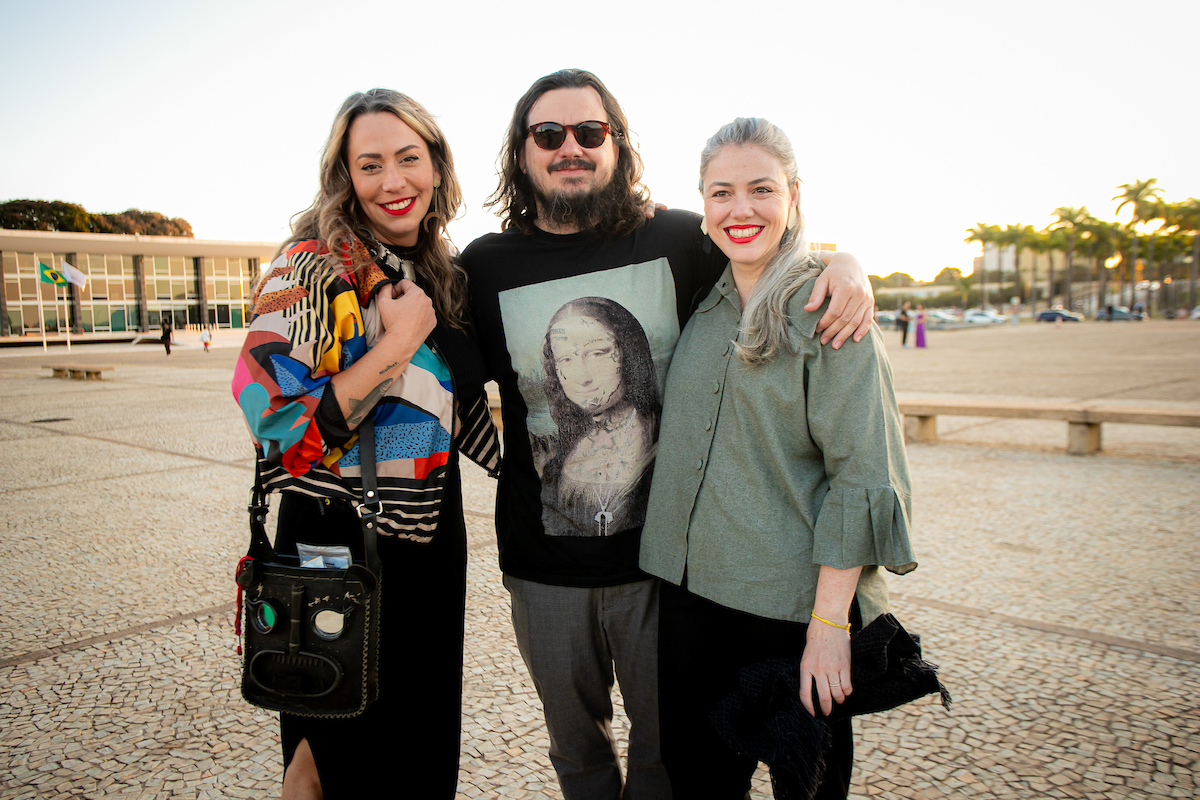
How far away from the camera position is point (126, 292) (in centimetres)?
5253

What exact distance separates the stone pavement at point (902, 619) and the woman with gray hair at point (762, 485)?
0.75 m

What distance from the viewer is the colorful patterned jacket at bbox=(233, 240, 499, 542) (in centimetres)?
165

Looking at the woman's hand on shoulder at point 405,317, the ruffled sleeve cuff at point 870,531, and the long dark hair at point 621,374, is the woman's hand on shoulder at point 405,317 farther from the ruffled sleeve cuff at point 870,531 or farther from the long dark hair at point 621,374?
the ruffled sleeve cuff at point 870,531

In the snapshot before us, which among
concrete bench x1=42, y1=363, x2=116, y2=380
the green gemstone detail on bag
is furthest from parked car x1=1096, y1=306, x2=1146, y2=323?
the green gemstone detail on bag

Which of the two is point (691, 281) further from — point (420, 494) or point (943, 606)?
point (943, 606)

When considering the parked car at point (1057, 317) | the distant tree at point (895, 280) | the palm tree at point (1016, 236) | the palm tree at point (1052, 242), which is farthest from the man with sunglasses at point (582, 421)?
the distant tree at point (895, 280)

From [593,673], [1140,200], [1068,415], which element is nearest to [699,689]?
[593,673]

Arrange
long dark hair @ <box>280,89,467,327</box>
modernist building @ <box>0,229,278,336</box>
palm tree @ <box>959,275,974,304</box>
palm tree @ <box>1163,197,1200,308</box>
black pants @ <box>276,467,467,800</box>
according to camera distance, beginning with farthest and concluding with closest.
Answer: palm tree @ <box>959,275,974,304</box>, palm tree @ <box>1163,197,1200,308</box>, modernist building @ <box>0,229,278,336</box>, long dark hair @ <box>280,89,467,327</box>, black pants @ <box>276,467,467,800</box>

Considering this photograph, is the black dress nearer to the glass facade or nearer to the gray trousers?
the gray trousers

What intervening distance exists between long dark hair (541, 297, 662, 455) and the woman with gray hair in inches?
4.9

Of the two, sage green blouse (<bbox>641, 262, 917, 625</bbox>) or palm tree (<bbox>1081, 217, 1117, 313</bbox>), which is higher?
palm tree (<bbox>1081, 217, 1117, 313</bbox>)

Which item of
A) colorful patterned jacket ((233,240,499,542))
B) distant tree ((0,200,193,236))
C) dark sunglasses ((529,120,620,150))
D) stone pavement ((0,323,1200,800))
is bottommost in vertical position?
stone pavement ((0,323,1200,800))

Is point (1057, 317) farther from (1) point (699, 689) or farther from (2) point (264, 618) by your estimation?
(2) point (264, 618)

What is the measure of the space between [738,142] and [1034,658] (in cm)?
250
